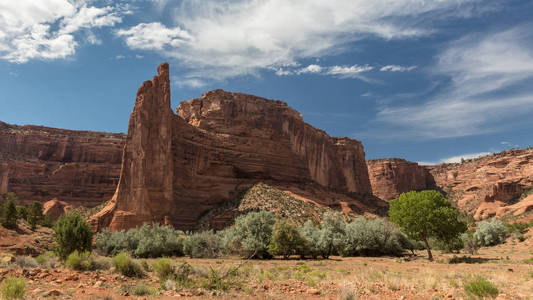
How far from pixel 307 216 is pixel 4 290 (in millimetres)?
40611

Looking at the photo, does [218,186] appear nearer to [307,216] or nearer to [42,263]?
[307,216]

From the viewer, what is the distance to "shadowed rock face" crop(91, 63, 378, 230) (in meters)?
43.7

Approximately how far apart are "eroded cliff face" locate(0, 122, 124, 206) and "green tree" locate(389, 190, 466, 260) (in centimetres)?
5893

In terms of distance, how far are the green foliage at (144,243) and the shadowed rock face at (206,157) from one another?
638cm

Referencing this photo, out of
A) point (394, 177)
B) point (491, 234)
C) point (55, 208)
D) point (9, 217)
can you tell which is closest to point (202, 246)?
point (9, 217)

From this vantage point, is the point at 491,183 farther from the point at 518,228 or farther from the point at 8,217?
the point at 8,217

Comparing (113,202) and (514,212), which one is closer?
(113,202)

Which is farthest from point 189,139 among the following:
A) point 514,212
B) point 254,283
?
point 514,212

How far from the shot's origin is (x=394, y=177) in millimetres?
Result: 115375

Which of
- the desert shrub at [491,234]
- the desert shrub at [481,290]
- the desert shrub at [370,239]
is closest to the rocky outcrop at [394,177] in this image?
the desert shrub at [491,234]

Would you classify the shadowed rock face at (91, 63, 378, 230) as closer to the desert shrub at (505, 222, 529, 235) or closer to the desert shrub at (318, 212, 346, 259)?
the desert shrub at (318, 212, 346, 259)

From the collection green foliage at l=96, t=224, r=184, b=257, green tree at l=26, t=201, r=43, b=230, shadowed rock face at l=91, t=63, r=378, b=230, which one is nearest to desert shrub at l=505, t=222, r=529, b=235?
shadowed rock face at l=91, t=63, r=378, b=230

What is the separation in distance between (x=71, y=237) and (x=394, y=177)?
108m

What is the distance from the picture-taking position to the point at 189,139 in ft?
171
